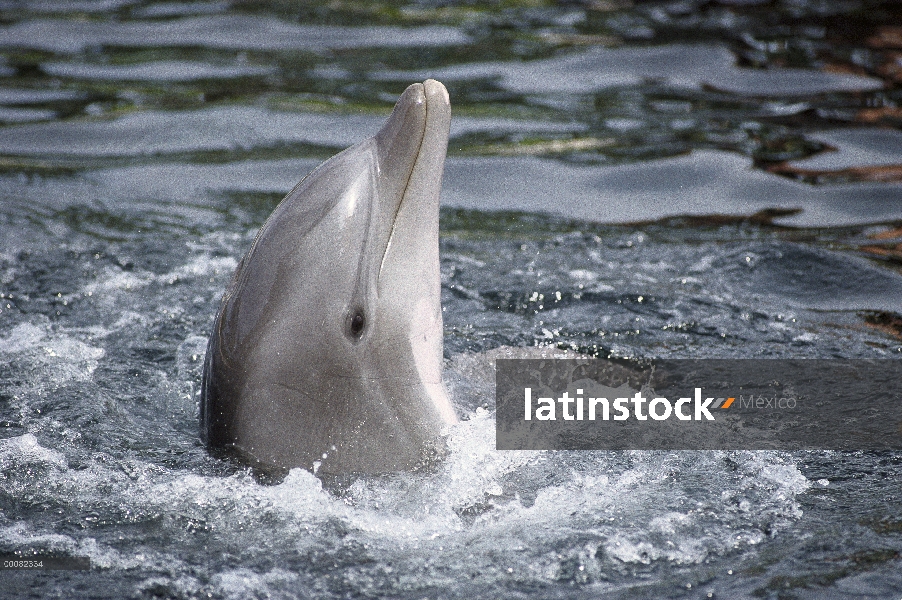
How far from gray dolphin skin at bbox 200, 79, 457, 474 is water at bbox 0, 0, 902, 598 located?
0.15 meters

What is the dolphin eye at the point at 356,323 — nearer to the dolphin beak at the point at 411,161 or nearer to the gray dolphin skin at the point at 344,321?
the gray dolphin skin at the point at 344,321

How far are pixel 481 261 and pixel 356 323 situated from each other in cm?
310

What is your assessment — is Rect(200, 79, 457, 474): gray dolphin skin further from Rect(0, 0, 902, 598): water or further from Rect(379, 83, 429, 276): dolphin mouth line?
Rect(0, 0, 902, 598): water

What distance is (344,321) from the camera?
3832mm

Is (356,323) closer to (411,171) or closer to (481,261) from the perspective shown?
(411,171)

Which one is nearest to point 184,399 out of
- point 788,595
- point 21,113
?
point 788,595

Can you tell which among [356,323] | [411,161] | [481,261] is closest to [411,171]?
[411,161]

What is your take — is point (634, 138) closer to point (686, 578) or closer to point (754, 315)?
point (754, 315)

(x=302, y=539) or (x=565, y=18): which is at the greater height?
(x=565, y=18)

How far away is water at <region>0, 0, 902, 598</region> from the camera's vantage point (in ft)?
11.8

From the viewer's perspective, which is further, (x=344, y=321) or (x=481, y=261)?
(x=481, y=261)

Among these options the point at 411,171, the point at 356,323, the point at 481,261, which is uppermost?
the point at 411,171

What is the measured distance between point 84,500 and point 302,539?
2.99 feet

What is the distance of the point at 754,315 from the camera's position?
584cm
